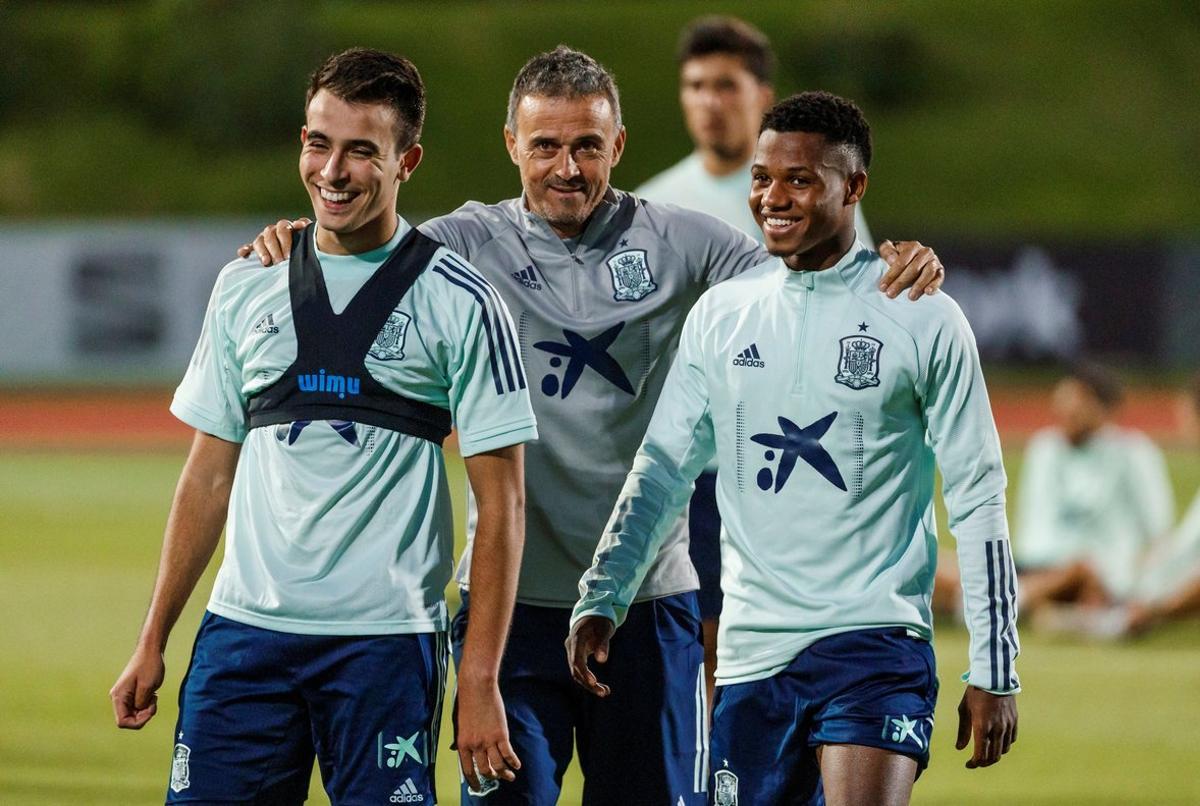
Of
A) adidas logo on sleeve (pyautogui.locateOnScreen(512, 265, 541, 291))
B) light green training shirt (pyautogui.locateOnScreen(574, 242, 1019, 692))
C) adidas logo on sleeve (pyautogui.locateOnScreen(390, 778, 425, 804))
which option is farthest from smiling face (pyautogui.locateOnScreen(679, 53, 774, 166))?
adidas logo on sleeve (pyautogui.locateOnScreen(390, 778, 425, 804))

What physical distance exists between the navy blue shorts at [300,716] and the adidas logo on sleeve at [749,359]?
1.01m

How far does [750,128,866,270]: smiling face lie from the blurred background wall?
94.0 feet

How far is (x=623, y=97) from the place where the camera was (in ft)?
143

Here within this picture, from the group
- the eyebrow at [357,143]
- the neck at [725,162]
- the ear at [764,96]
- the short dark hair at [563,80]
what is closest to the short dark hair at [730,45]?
the ear at [764,96]

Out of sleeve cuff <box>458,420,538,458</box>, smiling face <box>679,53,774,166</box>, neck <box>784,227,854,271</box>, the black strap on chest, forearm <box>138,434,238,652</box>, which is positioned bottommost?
forearm <box>138,434,238,652</box>

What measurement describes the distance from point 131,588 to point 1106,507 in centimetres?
623

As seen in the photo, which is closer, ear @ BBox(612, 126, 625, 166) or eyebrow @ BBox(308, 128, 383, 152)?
eyebrow @ BBox(308, 128, 383, 152)

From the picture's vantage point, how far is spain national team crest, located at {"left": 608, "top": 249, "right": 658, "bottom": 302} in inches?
197

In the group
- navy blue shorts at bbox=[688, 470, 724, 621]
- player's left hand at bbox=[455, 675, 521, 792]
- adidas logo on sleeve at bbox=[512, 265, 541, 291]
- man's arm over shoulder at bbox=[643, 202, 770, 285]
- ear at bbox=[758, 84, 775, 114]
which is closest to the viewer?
player's left hand at bbox=[455, 675, 521, 792]

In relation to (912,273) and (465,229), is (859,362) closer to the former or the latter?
(912,273)

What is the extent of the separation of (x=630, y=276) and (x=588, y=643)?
3.38 feet

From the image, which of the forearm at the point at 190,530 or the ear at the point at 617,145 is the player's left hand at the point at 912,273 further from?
the forearm at the point at 190,530

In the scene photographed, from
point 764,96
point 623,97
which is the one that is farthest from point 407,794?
point 623,97

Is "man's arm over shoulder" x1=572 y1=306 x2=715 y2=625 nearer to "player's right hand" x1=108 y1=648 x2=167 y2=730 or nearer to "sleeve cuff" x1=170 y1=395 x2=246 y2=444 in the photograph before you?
"sleeve cuff" x1=170 y1=395 x2=246 y2=444
